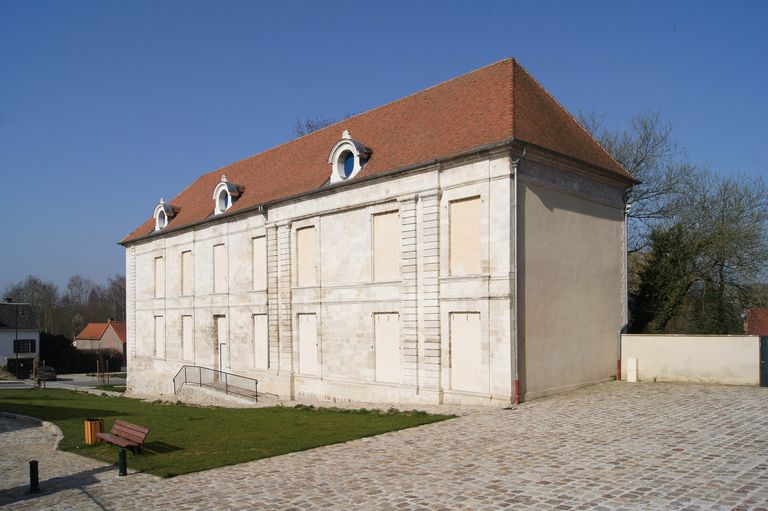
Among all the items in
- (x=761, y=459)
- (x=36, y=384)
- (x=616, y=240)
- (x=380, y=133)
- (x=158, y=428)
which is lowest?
(x=36, y=384)

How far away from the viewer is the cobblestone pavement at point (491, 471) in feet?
26.8

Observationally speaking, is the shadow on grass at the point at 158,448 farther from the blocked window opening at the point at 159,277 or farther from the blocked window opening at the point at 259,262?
the blocked window opening at the point at 159,277

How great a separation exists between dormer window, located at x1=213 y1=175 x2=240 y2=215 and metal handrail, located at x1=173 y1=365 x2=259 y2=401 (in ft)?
24.1

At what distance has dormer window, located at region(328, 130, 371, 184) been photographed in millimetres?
21719

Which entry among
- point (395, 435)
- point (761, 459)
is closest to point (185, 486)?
point (395, 435)

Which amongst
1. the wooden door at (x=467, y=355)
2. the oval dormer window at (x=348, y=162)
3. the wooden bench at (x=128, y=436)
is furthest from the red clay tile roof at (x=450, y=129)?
the wooden bench at (x=128, y=436)

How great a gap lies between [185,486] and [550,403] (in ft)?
32.2

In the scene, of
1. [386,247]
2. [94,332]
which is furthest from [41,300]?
[386,247]

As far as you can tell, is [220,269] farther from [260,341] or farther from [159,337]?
[159,337]

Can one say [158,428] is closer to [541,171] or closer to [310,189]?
[310,189]

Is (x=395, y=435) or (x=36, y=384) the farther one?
(x=36, y=384)

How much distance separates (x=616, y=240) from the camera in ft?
69.8

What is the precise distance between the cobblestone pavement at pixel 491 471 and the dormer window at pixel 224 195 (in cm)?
1646

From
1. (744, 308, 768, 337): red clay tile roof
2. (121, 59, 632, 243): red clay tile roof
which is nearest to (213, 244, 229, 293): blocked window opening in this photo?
(121, 59, 632, 243): red clay tile roof
